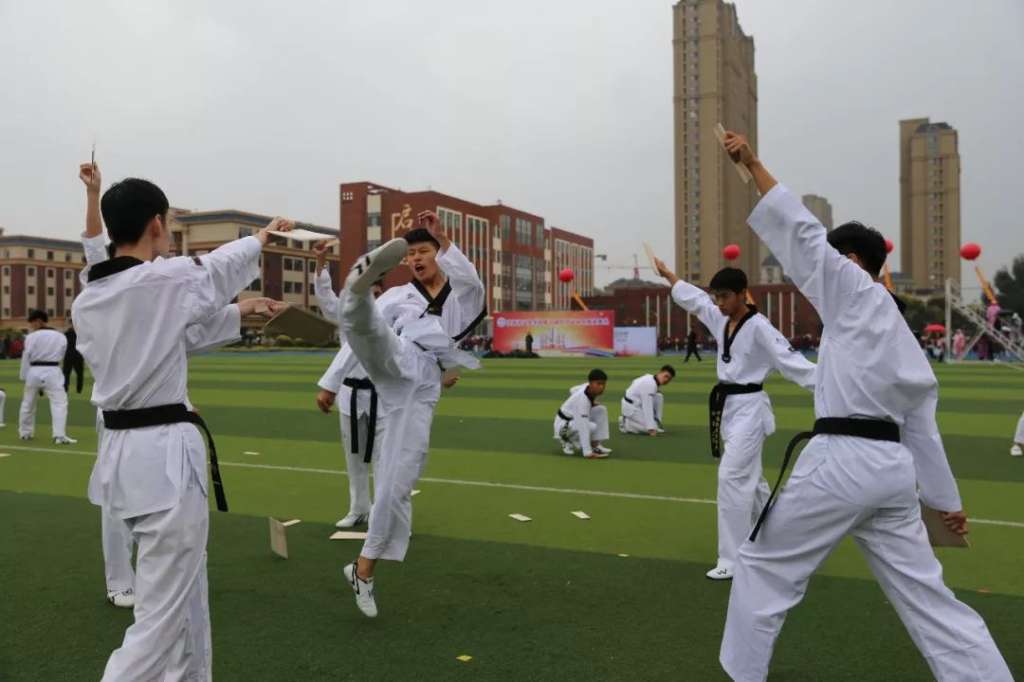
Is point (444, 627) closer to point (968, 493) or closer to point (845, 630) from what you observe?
point (845, 630)

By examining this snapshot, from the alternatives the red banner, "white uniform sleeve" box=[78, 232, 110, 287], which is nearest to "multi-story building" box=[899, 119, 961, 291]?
the red banner

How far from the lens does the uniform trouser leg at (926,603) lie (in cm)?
309

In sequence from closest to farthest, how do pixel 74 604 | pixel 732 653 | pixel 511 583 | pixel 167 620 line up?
pixel 167 620
pixel 732 653
pixel 74 604
pixel 511 583

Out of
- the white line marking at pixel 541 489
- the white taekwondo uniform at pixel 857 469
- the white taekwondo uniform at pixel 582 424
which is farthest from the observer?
the white taekwondo uniform at pixel 582 424

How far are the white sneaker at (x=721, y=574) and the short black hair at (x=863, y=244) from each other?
2753mm

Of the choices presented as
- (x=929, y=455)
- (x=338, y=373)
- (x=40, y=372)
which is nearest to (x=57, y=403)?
(x=40, y=372)

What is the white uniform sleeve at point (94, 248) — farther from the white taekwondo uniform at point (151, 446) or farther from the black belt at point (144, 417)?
the black belt at point (144, 417)

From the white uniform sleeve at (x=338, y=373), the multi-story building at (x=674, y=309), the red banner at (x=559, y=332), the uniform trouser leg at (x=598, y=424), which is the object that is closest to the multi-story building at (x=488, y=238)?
the multi-story building at (x=674, y=309)

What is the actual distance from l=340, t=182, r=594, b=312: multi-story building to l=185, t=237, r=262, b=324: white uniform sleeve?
219 feet

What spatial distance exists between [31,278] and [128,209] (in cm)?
11404

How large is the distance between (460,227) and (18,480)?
7763cm

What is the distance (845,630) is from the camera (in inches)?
182

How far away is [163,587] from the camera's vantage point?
9.94 ft

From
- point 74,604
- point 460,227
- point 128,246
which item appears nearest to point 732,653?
point 128,246
